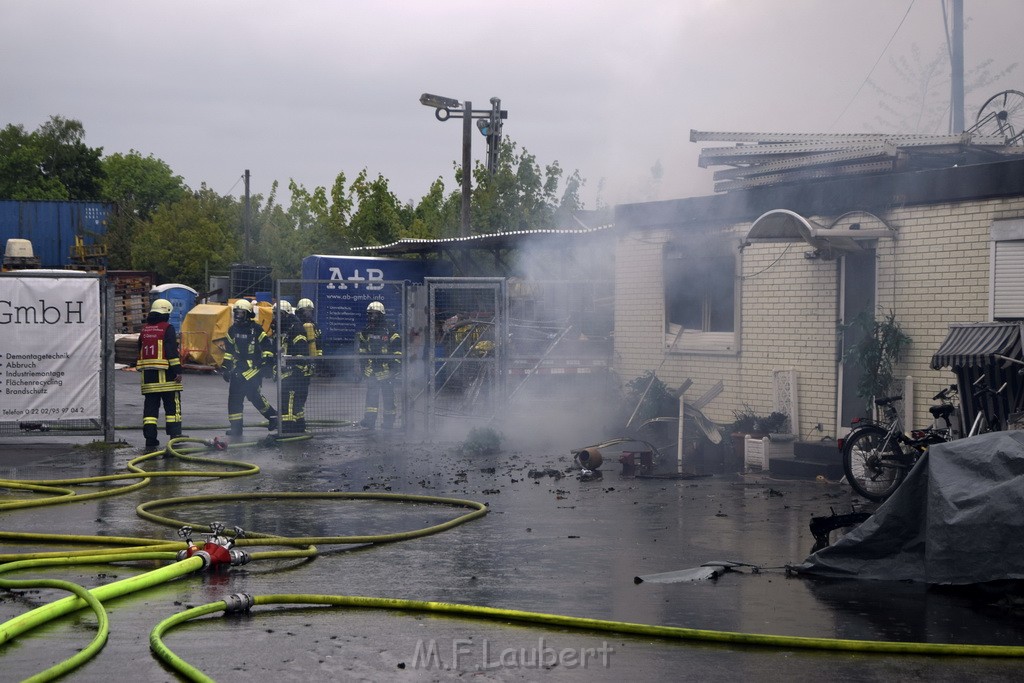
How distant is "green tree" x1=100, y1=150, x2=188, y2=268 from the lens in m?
60.9

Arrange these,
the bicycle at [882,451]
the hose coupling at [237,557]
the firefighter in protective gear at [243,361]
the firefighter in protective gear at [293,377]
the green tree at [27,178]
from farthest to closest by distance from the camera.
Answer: the green tree at [27,178], the firefighter in protective gear at [243,361], the firefighter in protective gear at [293,377], the bicycle at [882,451], the hose coupling at [237,557]

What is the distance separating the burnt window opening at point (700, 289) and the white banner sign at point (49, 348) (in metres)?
8.05

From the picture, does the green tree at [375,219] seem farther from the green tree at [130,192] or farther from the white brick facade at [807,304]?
the white brick facade at [807,304]

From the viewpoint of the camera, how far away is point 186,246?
52969 mm

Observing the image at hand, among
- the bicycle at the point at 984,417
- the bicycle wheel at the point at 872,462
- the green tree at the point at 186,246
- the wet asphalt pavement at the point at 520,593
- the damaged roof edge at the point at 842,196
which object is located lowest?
the wet asphalt pavement at the point at 520,593

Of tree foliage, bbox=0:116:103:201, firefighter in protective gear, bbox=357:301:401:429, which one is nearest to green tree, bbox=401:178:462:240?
firefighter in protective gear, bbox=357:301:401:429

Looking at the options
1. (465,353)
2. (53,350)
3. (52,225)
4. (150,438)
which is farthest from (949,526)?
(52,225)

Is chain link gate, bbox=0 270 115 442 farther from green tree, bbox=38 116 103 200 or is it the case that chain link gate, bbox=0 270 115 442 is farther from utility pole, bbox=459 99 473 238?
green tree, bbox=38 116 103 200

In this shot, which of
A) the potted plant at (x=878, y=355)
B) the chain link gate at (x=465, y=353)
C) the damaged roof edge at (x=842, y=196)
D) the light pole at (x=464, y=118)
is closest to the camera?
the damaged roof edge at (x=842, y=196)

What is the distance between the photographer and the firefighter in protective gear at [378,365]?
55.3 ft

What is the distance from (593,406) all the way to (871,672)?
11.8m

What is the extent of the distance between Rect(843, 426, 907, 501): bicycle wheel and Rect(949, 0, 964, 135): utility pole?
32.6ft

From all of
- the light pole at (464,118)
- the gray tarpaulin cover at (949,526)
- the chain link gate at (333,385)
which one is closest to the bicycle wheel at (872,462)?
the gray tarpaulin cover at (949,526)

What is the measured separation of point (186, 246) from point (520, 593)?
49.0 metres
